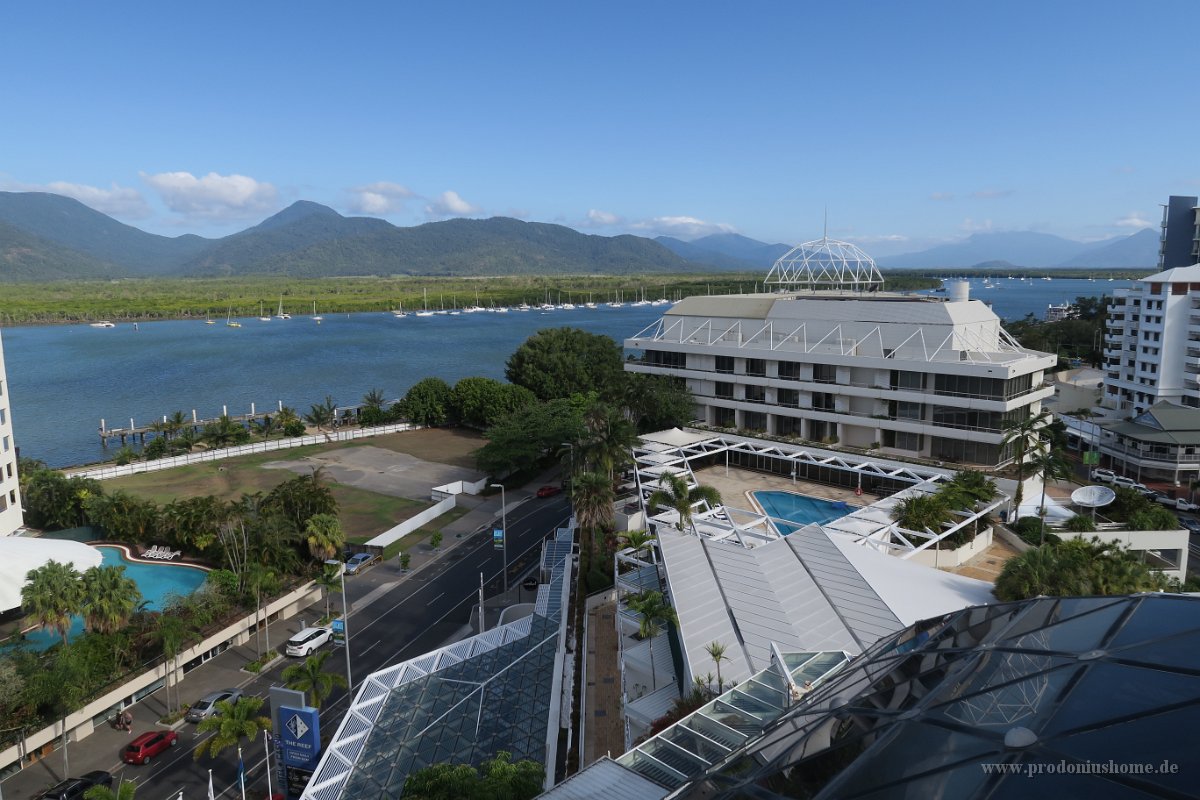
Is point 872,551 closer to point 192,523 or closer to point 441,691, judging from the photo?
point 441,691

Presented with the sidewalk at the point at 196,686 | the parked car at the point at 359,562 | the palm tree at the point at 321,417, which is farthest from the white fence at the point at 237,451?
the sidewalk at the point at 196,686

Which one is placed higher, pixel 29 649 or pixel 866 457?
pixel 866 457

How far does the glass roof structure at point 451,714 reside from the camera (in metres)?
22.1

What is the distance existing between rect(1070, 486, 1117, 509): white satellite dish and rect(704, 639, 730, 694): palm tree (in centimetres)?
3163

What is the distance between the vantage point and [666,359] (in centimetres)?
6247

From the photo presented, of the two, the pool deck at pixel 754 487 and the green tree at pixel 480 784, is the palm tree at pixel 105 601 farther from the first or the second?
the pool deck at pixel 754 487

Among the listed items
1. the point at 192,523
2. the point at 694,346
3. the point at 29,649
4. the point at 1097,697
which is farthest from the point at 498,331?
the point at 1097,697

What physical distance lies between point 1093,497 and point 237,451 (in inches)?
2737

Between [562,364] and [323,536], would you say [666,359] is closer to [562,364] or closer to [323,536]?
[562,364]

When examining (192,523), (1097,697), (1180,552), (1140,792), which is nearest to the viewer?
(1140,792)

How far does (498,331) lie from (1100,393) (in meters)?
141

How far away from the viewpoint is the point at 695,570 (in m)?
28.0

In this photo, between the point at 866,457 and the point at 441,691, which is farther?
the point at 866,457

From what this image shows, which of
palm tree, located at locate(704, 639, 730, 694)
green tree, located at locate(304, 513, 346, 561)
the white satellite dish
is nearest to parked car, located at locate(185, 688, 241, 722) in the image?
green tree, located at locate(304, 513, 346, 561)
